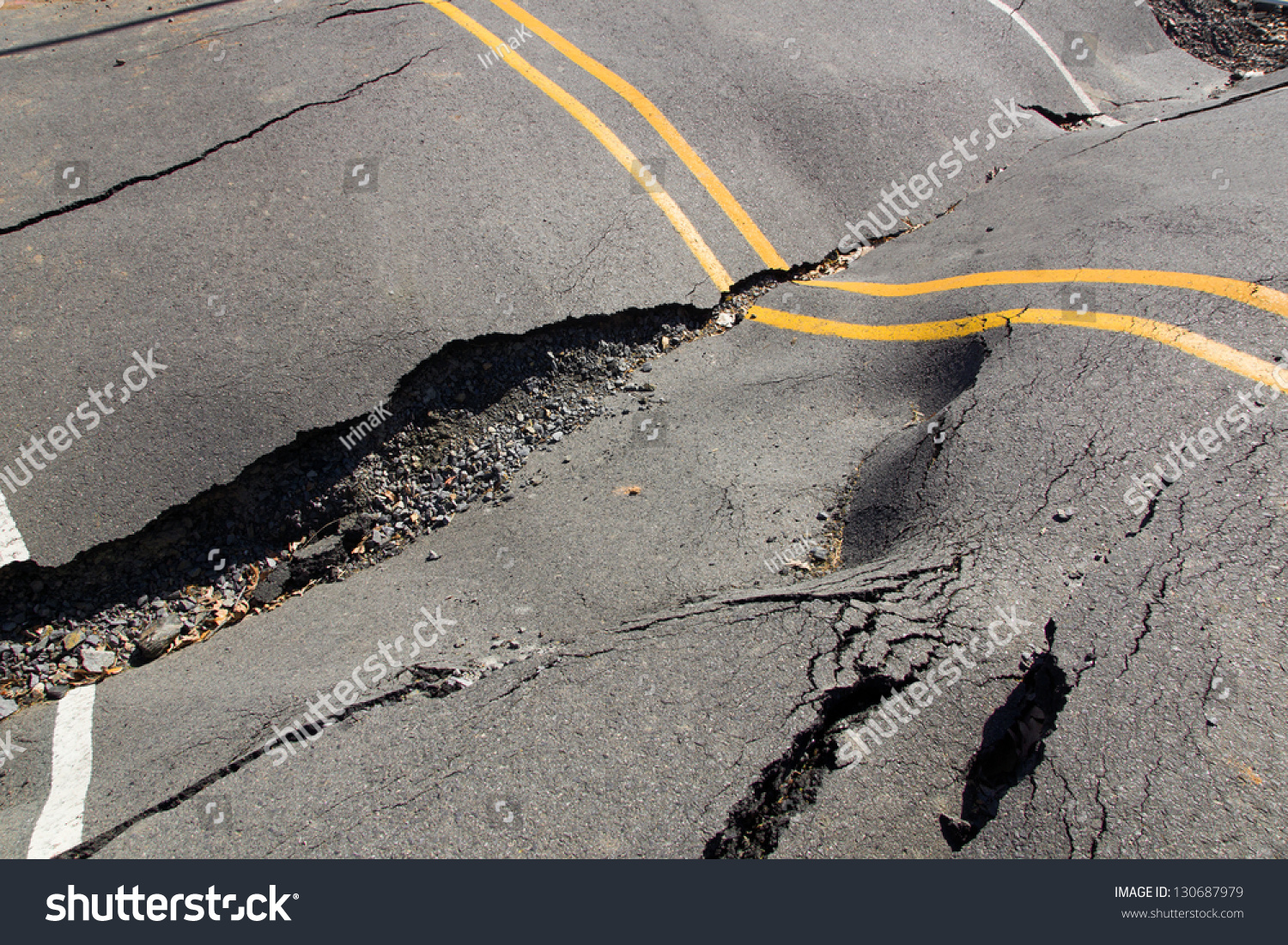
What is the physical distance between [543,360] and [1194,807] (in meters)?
4.19

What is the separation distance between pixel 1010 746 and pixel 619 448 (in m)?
2.81

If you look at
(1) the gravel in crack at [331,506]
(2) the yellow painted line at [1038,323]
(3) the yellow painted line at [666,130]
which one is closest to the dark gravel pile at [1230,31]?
(2) the yellow painted line at [1038,323]

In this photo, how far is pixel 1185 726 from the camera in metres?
2.99

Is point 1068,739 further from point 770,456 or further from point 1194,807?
point 770,456

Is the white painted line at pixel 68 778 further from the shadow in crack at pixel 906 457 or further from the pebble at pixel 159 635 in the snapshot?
the shadow in crack at pixel 906 457

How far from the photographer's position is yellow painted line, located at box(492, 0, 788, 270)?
20.3 feet

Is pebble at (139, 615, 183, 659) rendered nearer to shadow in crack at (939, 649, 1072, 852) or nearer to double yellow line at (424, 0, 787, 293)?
shadow in crack at (939, 649, 1072, 852)

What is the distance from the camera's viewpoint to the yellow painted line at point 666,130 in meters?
6.18

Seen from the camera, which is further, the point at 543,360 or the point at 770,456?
the point at 543,360

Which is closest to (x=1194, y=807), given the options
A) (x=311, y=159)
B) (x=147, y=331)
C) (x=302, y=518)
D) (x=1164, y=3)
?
(x=302, y=518)

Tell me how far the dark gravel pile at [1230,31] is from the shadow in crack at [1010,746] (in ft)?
30.0

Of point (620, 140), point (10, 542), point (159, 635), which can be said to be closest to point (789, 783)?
point (159, 635)

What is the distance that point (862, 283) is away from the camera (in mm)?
6102

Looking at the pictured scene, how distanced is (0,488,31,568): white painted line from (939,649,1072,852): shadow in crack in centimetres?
467
